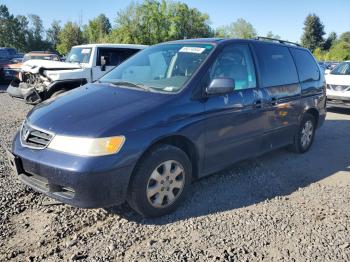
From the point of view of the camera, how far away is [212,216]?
371cm

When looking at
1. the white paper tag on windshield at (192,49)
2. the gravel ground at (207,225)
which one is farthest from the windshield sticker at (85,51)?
the white paper tag on windshield at (192,49)

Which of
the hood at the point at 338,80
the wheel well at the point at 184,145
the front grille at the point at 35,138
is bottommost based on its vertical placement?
the hood at the point at 338,80

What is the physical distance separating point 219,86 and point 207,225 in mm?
1433

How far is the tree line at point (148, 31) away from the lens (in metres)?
51.7

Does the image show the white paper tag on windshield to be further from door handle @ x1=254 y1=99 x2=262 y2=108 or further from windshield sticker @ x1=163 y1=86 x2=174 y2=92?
door handle @ x1=254 y1=99 x2=262 y2=108

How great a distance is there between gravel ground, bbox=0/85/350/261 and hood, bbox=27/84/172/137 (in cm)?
94

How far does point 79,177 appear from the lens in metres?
3.02

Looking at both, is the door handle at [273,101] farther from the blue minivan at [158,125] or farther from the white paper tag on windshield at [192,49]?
the white paper tag on windshield at [192,49]

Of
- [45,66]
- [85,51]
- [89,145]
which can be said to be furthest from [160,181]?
[85,51]

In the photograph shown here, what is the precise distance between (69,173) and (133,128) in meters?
0.67

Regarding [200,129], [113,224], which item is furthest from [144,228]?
[200,129]

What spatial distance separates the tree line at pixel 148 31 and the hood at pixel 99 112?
130 feet

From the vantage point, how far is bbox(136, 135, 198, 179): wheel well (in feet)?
11.5

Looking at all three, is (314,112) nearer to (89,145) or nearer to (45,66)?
→ (89,145)
